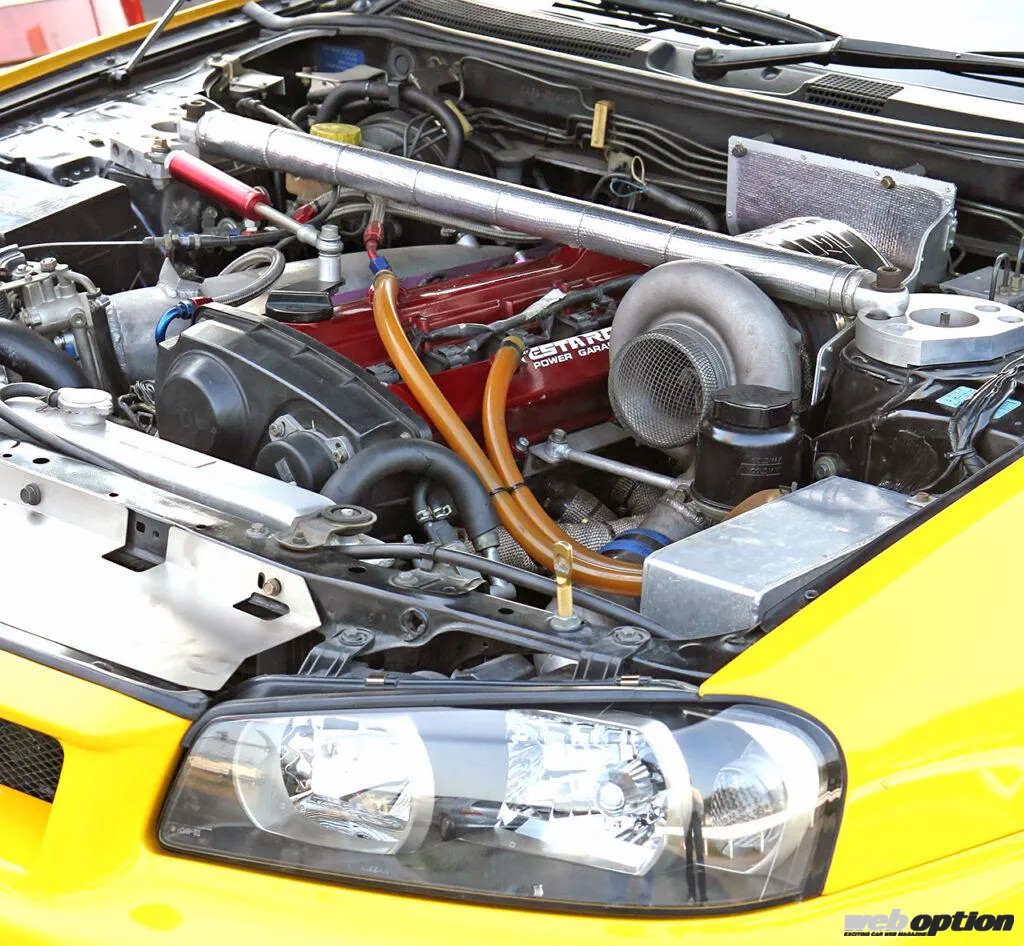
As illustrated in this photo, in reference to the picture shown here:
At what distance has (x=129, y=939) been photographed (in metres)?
1.26

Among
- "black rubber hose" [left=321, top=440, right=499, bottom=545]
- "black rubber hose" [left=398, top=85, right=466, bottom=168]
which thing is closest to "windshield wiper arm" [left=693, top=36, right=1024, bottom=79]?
"black rubber hose" [left=398, top=85, right=466, bottom=168]

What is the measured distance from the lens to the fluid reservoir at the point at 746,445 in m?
1.88

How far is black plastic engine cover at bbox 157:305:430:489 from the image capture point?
202 cm

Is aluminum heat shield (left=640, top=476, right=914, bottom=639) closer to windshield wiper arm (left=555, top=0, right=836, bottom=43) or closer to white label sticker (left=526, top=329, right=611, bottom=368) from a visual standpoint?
white label sticker (left=526, top=329, right=611, bottom=368)

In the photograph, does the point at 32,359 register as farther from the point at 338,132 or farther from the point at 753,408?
the point at 753,408

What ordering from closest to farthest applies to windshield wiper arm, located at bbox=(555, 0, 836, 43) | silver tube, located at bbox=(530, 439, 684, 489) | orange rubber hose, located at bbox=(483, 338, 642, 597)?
orange rubber hose, located at bbox=(483, 338, 642, 597) < silver tube, located at bbox=(530, 439, 684, 489) < windshield wiper arm, located at bbox=(555, 0, 836, 43)

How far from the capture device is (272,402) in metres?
2.09

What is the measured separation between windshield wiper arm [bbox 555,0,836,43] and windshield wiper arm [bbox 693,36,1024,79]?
0.39ft

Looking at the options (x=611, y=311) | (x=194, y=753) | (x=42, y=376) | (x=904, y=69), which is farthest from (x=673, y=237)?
(x=194, y=753)

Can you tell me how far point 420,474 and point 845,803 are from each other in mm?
888

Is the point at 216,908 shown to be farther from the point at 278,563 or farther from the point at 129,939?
the point at 278,563

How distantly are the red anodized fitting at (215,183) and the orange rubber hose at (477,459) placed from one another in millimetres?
434

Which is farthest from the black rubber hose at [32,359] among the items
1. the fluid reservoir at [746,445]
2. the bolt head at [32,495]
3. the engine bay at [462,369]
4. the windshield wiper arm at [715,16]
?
the windshield wiper arm at [715,16]

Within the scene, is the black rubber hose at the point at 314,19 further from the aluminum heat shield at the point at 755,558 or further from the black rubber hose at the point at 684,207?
the aluminum heat shield at the point at 755,558
